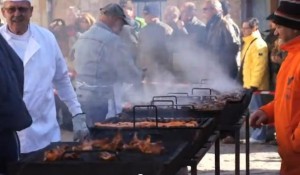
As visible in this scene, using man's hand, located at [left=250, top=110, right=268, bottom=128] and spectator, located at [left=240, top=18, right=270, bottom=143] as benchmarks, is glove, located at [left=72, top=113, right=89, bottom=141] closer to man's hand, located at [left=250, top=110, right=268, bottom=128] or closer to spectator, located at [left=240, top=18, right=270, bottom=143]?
man's hand, located at [left=250, top=110, right=268, bottom=128]

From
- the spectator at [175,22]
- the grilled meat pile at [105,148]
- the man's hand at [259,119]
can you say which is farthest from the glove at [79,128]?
the spectator at [175,22]

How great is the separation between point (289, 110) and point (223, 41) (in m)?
7.39

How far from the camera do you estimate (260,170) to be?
9.36 meters

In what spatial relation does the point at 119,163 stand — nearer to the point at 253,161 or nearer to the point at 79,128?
the point at 79,128

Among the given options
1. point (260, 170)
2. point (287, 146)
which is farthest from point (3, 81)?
point (260, 170)

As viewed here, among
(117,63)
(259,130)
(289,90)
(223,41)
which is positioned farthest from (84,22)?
(289,90)

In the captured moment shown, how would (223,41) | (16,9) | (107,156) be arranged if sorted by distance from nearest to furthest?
(107,156) → (16,9) → (223,41)

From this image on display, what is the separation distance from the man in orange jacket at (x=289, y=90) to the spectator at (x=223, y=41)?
23.1ft

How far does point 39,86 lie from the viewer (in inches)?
228

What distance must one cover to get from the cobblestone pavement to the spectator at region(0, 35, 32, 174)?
4.86 m

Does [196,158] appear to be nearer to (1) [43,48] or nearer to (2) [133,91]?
(1) [43,48]

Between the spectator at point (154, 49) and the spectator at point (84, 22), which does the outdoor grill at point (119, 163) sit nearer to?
the spectator at point (154, 49)

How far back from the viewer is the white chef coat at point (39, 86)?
18.8ft

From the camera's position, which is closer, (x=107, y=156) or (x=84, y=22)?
(x=107, y=156)
